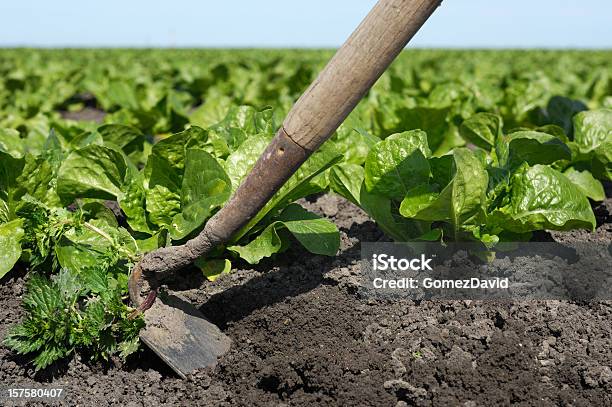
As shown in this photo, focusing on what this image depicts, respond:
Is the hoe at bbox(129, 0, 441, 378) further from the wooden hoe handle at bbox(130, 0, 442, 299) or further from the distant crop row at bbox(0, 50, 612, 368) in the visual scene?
the distant crop row at bbox(0, 50, 612, 368)

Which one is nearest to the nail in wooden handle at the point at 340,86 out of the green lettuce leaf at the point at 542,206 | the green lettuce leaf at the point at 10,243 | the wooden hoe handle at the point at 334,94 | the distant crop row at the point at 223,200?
the wooden hoe handle at the point at 334,94

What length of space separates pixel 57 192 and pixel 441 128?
2.20m

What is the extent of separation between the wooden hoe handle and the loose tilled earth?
46 centimetres

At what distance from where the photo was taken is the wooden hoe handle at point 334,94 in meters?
1.78

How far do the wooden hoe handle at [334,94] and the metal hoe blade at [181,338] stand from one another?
43 cm

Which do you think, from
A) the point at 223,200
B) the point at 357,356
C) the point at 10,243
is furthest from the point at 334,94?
the point at 10,243

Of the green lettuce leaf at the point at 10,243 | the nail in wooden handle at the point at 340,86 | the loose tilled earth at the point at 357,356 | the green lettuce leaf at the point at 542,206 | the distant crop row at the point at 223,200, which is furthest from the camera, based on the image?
the green lettuce leaf at the point at 10,243

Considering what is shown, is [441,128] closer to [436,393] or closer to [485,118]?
[485,118]

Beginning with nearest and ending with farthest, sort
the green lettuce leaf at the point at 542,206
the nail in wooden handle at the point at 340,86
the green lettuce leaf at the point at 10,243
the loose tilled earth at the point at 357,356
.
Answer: the nail in wooden handle at the point at 340,86
the loose tilled earth at the point at 357,356
the green lettuce leaf at the point at 542,206
the green lettuce leaf at the point at 10,243

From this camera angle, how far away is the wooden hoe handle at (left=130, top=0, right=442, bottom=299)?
5.83 feet

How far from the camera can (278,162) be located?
204cm

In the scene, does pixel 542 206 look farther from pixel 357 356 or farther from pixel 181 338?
pixel 181 338

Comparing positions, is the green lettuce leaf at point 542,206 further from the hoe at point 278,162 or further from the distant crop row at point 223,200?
the hoe at point 278,162

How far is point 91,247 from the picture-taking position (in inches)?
101
